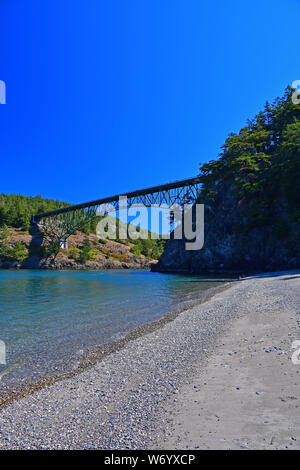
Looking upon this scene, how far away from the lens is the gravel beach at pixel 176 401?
10.9 ft

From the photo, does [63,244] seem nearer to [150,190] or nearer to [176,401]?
[150,190]

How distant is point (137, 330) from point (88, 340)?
1.94 metres

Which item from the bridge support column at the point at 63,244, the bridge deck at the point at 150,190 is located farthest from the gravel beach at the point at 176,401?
the bridge support column at the point at 63,244

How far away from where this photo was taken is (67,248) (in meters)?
97.4

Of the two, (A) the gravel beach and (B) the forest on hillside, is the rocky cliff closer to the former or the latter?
(B) the forest on hillside

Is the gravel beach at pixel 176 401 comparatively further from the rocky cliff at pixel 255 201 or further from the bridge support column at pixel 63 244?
the bridge support column at pixel 63 244

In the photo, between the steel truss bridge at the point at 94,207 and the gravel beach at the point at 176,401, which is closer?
the gravel beach at the point at 176,401

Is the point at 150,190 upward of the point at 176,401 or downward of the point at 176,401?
upward

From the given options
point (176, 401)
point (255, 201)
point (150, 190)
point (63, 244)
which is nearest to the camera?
point (176, 401)

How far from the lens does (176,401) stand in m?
4.28

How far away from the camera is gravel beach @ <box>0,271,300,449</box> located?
130 inches

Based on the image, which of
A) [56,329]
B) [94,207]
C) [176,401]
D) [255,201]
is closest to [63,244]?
[94,207]

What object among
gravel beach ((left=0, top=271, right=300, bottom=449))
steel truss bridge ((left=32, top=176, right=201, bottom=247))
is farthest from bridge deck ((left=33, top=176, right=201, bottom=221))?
gravel beach ((left=0, top=271, right=300, bottom=449))
